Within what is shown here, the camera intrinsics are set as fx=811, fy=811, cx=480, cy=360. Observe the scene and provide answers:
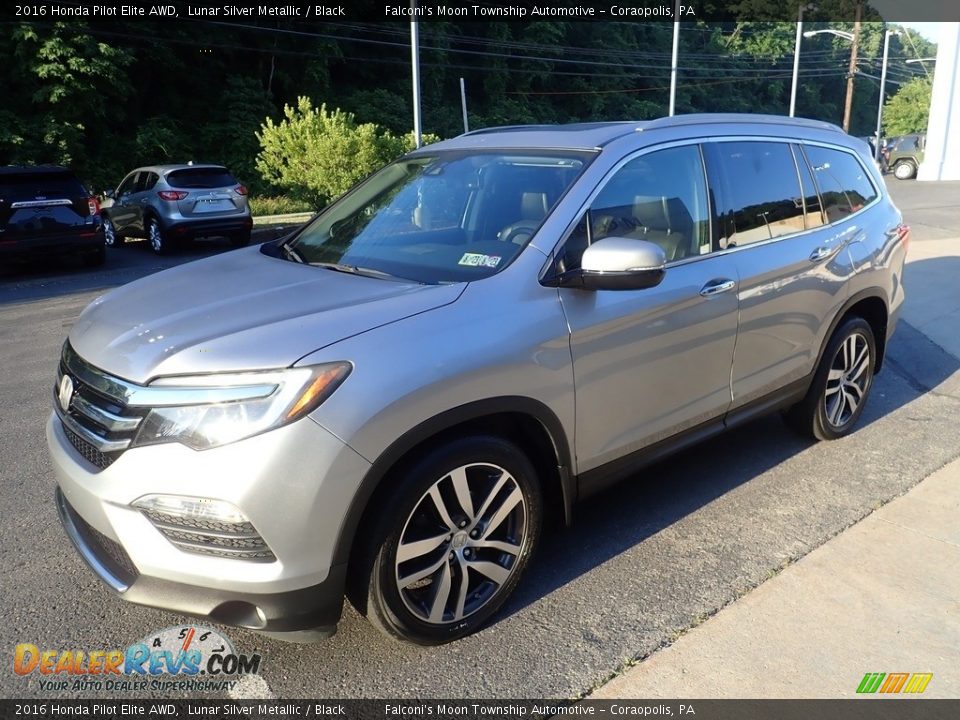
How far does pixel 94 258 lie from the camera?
42.3 feet

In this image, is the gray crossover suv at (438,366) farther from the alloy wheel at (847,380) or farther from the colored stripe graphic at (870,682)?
the colored stripe graphic at (870,682)

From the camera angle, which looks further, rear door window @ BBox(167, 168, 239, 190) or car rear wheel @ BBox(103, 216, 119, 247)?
car rear wheel @ BBox(103, 216, 119, 247)

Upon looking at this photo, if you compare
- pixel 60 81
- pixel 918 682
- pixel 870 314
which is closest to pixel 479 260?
pixel 918 682

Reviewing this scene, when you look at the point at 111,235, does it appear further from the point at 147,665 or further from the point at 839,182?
the point at 147,665

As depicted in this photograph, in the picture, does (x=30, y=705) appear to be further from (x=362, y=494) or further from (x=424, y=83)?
(x=424, y=83)

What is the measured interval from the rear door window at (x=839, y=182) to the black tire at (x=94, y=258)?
11.3 metres

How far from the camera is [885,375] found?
6227 mm

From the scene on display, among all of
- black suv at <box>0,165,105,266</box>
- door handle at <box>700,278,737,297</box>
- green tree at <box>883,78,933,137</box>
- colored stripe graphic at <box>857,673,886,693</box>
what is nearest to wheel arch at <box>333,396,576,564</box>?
door handle at <box>700,278,737,297</box>

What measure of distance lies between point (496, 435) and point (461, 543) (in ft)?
1.30

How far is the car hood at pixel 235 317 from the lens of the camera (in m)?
2.47

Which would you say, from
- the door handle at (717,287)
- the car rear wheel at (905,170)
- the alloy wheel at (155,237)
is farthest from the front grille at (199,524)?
the car rear wheel at (905,170)

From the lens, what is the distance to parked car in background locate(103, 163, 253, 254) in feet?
46.5

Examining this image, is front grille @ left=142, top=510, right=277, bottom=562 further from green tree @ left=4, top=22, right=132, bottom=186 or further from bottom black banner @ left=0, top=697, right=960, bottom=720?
green tree @ left=4, top=22, right=132, bottom=186

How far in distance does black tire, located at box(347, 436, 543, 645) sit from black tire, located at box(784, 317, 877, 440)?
2.24 m
